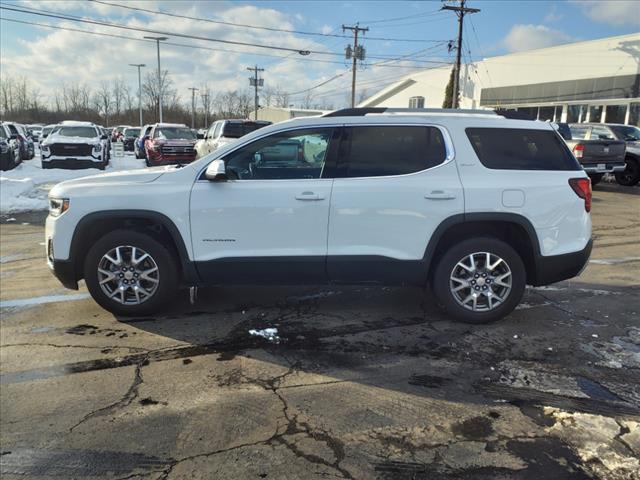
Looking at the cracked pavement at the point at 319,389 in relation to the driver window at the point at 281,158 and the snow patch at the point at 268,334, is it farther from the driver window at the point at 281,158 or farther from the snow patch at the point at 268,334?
the driver window at the point at 281,158

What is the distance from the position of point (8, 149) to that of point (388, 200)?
1804 cm

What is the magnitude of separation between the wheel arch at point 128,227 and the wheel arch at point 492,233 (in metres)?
2.16

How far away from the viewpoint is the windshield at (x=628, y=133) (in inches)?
655

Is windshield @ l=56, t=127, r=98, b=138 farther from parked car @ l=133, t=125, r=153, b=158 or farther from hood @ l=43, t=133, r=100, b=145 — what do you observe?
parked car @ l=133, t=125, r=153, b=158

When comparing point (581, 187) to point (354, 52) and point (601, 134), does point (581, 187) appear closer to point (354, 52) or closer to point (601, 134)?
point (601, 134)

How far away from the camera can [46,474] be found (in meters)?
2.76

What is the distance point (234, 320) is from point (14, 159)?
60.1 feet

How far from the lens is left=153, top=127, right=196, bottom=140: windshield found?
69.7 feet

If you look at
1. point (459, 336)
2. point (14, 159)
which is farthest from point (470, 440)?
point (14, 159)

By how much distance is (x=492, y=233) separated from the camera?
192 inches

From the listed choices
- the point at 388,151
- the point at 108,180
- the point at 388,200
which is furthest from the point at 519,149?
the point at 108,180

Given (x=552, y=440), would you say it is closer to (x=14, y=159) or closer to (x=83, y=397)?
(x=83, y=397)

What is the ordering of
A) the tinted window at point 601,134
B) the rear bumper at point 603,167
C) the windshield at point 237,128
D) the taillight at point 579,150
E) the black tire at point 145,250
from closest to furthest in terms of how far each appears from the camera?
1. the black tire at point 145,250
2. the taillight at point 579,150
3. the rear bumper at point 603,167
4. the tinted window at point 601,134
5. the windshield at point 237,128

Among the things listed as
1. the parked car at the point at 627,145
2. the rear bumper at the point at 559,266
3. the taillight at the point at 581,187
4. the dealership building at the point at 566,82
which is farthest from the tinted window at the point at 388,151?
the dealership building at the point at 566,82
